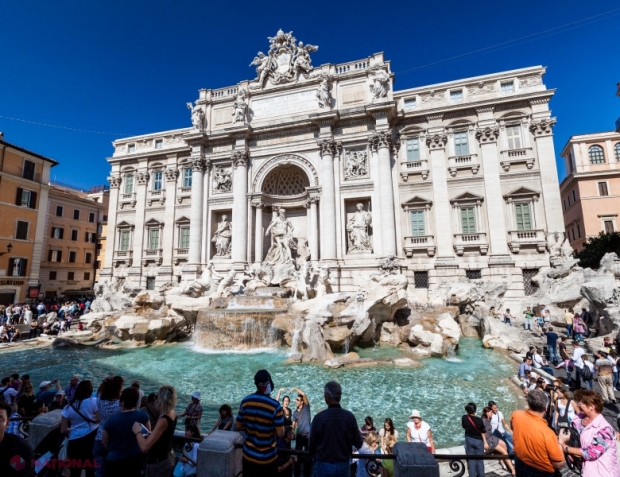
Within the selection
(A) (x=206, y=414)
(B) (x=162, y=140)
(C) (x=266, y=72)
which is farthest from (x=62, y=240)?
(A) (x=206, y=414)

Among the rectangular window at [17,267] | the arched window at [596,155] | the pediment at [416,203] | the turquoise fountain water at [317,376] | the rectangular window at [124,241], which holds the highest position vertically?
the arched window at [596,155]

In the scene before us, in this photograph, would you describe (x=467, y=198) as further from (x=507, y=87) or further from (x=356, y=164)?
(x=507, y=87)

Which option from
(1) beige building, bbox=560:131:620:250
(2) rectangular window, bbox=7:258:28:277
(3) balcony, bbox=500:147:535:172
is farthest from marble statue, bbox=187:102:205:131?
(1) beige building, bbox=560:131:620:250

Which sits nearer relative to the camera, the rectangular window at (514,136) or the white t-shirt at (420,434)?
the white t-shirt at (420,434)

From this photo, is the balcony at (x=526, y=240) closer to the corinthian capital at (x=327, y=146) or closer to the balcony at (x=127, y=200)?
the corinthian capital at (x=327, y=146)

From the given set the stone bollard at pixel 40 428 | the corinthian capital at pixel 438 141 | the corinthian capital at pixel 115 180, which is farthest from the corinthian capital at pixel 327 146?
the stone bollard at pixel 40 428

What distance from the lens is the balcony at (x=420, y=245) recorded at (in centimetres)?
1983

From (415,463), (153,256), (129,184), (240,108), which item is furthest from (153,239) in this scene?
(415,463)

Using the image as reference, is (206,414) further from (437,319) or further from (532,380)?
(437,319)

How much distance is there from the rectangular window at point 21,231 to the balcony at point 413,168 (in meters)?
27.0

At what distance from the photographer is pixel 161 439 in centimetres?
299

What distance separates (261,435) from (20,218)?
29.0m

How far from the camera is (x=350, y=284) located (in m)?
19.8

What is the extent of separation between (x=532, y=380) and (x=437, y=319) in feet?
22.7
